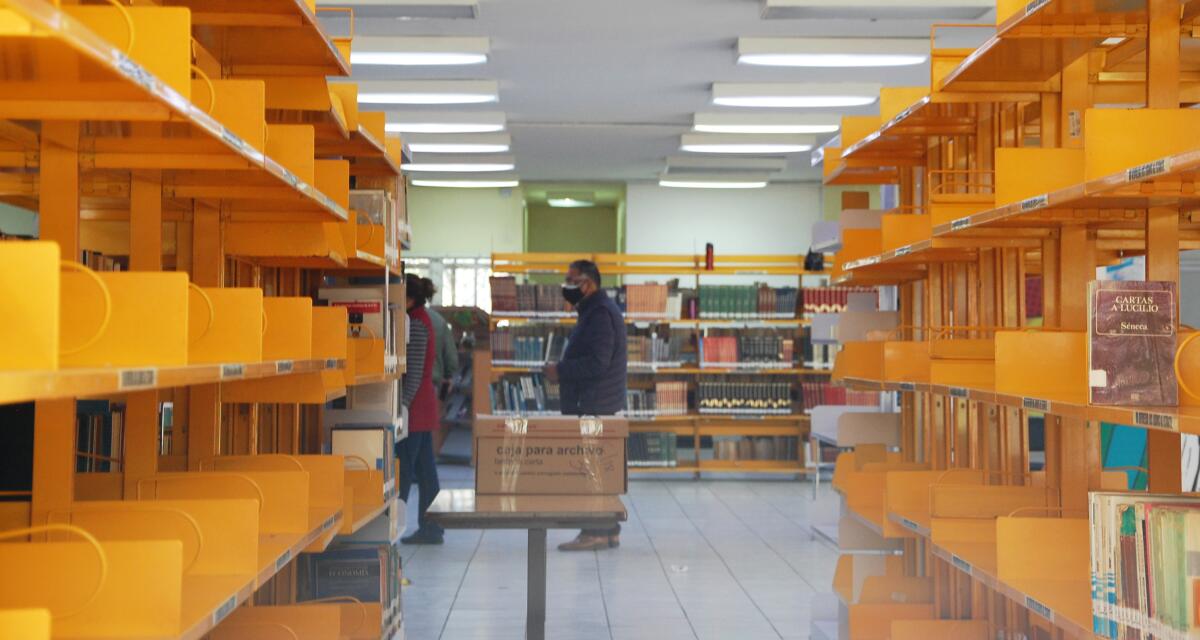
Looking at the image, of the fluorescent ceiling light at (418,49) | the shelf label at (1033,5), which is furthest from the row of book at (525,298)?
the shelf label at (1033,5)

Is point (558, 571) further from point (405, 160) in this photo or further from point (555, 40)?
point (555, 40)

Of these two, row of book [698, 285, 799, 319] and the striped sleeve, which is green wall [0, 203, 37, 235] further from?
row of book [698, 285, 799, 319]

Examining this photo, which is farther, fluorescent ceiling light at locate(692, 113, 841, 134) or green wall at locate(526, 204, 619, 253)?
green wall at locate(526, 204, 619, 253)

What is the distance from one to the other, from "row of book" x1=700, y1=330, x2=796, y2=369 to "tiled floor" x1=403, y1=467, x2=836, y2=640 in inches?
80.5

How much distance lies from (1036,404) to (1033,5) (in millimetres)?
912

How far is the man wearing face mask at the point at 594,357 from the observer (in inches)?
271

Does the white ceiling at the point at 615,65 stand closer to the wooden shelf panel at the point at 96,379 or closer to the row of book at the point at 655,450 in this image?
the row of book at the point at 655,450

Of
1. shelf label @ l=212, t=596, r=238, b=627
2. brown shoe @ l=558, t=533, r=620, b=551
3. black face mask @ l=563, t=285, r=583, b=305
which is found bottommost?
brown shoe @ l=558, t=533, r=620, b=551

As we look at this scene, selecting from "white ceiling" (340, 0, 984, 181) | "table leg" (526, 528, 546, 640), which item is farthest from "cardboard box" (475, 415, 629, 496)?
"white ceiling" (340, 0, 984, 181)

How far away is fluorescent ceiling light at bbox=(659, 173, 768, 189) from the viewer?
1268cm

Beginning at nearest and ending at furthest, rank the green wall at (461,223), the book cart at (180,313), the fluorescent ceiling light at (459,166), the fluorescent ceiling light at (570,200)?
the book cart at (180,313) < the fluorescent ceiling light at (459,166) < the green wall at (461,223) < the fluorescent ceiling light at (570,200)

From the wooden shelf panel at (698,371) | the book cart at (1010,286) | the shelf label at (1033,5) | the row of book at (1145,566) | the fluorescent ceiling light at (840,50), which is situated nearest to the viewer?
the row of book at (1145,566)

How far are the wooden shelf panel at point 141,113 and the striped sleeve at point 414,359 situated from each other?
12.4 ft

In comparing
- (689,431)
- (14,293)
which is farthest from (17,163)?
(689,431)
